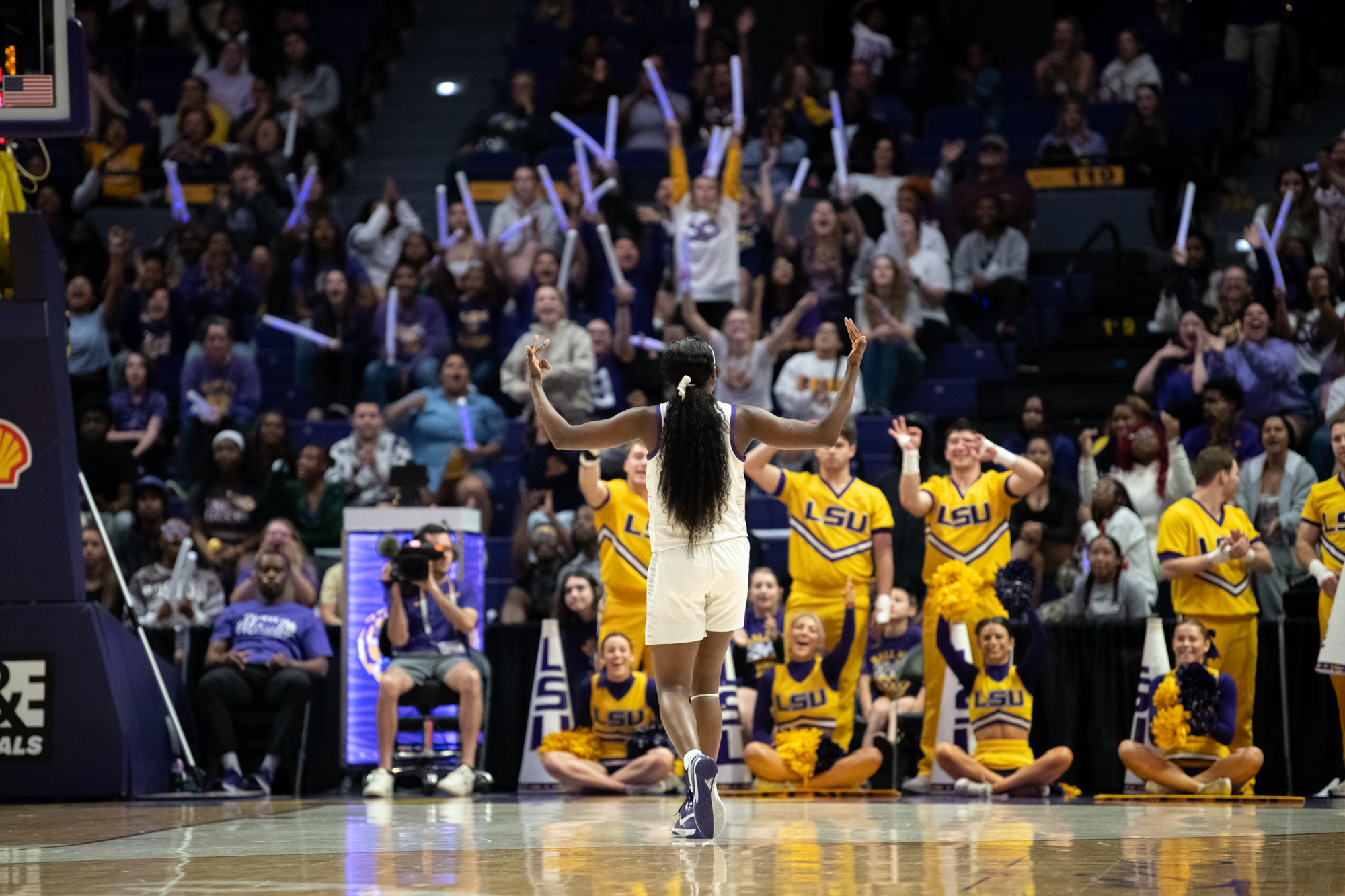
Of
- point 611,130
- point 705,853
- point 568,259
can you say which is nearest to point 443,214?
point 611,130

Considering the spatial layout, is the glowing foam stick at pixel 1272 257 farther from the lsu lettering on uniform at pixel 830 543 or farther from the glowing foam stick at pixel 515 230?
the glowing foam stick at pixel 515 230

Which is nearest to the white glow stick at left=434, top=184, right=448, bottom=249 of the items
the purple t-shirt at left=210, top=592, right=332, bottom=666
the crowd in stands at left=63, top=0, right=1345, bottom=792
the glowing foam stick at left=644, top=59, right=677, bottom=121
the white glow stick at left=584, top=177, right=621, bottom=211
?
the crowd in stands at left=63, top=0, right=1345, bottom=792

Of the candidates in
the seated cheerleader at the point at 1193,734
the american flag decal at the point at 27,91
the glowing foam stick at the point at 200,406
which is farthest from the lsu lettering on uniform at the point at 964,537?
the glowing foam stick at the point at 200,406

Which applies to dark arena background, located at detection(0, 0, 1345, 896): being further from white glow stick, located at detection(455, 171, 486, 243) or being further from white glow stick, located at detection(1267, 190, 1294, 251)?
white glow stick, located at detection(455, 171, 486, 243)

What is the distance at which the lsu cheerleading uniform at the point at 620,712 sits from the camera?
9281 millimetres

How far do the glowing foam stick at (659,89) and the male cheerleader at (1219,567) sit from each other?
21.7 ft

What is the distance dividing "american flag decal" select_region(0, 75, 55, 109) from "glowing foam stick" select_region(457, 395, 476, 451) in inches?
186

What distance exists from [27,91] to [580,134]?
7.52m

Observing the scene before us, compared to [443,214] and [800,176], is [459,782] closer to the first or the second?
[800,176]

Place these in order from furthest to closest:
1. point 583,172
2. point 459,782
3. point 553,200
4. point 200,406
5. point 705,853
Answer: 1. point 583,172
2. point 553,200
3. point 200,406
4. point 459,782
5. point 705,853

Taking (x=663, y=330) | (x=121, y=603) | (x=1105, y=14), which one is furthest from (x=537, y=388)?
(x=1105, y=14)

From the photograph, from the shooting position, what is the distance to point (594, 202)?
44.3 ft

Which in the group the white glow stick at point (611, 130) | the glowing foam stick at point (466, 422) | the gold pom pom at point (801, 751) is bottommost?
the gold pom pom at point (801, 751)

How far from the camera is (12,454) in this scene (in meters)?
8.37
